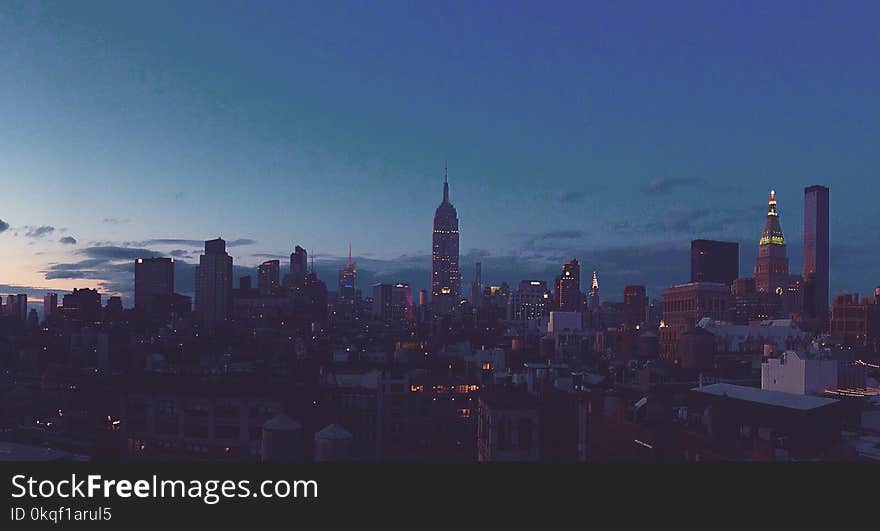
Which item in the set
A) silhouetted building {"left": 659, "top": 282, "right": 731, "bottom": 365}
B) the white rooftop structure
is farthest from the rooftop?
silhouetted building {"left": 659, "top": 282, "right": 731, "bottom": 365}

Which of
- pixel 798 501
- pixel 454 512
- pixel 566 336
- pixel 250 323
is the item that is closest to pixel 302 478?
pixel 454 512

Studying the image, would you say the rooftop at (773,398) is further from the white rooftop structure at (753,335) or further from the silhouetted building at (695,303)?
the silhouetted building at (695,303)

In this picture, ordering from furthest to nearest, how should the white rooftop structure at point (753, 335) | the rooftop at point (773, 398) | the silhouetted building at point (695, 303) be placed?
the silhouetted building at point (695, 303), the white rooftop structure at point (753, 335), the rooftop at point (773, 398)

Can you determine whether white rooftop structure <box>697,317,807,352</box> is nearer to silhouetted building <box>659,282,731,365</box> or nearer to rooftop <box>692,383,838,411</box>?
silhouetted building <box>659,282,731,365</box>

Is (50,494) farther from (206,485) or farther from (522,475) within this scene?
(522,475)

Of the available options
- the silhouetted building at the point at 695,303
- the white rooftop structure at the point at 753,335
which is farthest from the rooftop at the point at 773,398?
the silhouetted building at the point at 695,303

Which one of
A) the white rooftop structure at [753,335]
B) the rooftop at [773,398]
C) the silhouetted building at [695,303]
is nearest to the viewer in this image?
the rooftop at [773,398]

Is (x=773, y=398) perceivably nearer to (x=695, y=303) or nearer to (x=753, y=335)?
(x=753, y=335)

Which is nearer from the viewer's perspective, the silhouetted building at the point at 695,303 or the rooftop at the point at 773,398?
the rooftop at the point at 773,398

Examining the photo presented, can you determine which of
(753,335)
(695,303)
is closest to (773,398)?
(753,335)
